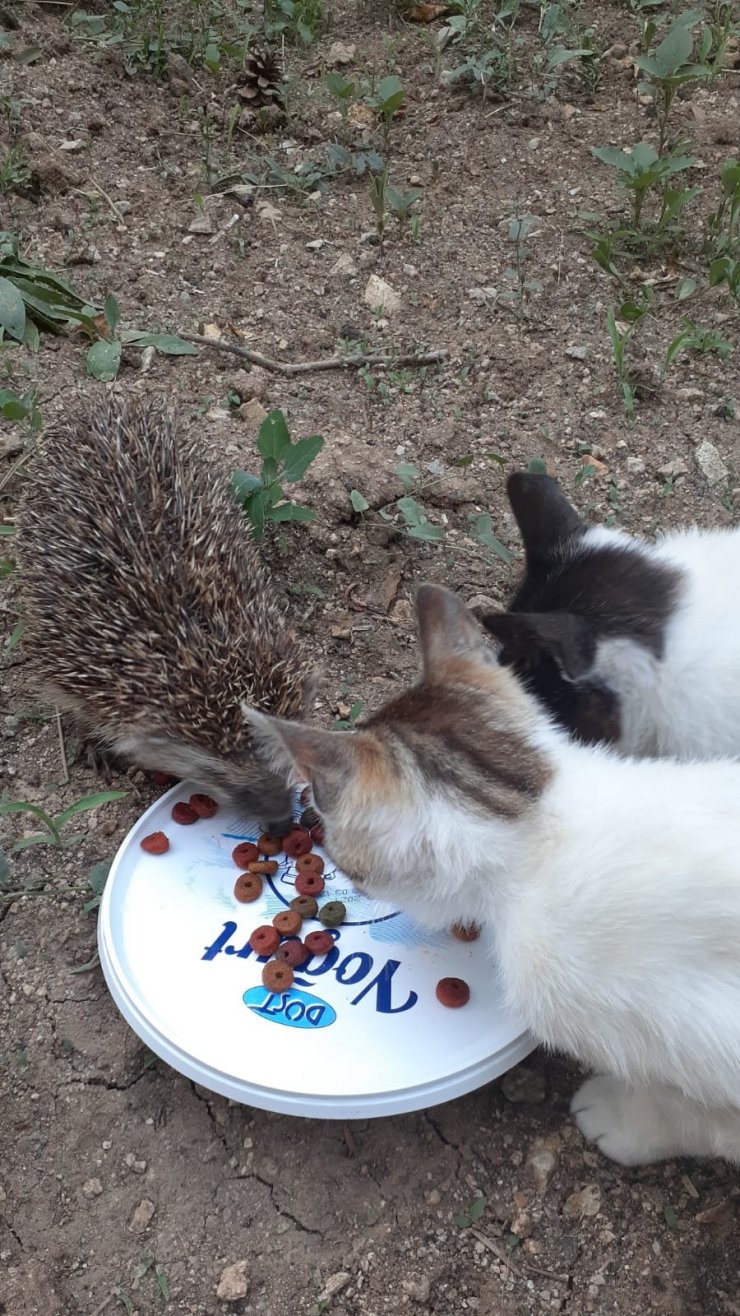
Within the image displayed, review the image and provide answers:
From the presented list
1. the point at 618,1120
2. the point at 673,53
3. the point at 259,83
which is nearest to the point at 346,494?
the point at 618,1120

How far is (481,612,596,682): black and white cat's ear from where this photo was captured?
2.88 metres

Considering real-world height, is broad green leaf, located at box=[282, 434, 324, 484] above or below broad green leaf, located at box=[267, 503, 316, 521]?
above

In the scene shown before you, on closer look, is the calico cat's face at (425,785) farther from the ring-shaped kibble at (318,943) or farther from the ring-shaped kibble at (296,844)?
the ring-shaped kibble at (296,844)

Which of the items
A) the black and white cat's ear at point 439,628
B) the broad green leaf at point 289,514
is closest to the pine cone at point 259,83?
the broad green leaf at point 289,514

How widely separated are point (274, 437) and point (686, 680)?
5.97 ft

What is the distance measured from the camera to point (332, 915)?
3.06m

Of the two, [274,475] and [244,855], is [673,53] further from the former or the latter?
[244,855]

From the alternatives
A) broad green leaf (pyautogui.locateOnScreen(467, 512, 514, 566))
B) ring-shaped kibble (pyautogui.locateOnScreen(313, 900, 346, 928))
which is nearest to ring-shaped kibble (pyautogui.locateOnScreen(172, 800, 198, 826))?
ring-shaped kibble (pyautogui.locateOnScreen(313, 900, 346, 928))

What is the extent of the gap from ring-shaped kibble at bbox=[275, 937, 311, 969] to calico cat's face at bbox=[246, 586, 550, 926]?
0.55 meters

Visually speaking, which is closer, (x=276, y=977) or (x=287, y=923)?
(x=276, y=977)

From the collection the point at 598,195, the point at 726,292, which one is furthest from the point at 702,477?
the point at 598,195

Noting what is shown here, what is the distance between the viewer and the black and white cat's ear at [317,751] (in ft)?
7.33

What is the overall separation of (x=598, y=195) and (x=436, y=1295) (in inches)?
209

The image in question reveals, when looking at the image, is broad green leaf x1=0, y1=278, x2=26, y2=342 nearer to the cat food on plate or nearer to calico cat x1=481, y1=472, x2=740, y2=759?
calico cat x1=481, y1=472, x2=740, y2=759
